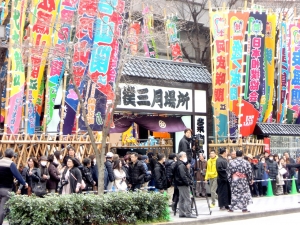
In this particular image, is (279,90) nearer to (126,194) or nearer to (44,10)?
(44,10)

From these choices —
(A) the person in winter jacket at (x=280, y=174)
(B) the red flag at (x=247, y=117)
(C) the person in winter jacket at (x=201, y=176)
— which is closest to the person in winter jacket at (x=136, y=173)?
(C) the person in winter jacket at (x=201, y=176)

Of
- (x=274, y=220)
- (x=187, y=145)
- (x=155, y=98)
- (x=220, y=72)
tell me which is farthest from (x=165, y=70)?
(x=274, y=220)

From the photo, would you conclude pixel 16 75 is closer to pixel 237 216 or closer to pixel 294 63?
pixel 237 216

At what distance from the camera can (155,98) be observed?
22.1 meters

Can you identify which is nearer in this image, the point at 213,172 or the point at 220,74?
the point at 213,172

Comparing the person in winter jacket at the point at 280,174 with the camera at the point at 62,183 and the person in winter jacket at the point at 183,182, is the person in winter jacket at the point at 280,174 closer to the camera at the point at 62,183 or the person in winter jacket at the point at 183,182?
the person in winter jacket at the point at 183,182

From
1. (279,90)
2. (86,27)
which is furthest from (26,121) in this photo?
(279,90)

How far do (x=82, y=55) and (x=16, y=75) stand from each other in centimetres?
258

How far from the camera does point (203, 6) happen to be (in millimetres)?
32938

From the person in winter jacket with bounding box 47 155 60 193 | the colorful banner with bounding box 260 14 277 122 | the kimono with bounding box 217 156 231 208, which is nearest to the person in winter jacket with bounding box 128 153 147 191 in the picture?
the kimono with bounding box 217 156 231 208

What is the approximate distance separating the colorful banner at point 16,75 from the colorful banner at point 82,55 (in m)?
1.83

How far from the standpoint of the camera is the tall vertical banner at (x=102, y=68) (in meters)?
19.4

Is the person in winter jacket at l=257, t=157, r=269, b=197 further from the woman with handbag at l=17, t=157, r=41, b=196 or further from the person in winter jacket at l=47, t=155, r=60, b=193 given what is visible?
the woman with handbag at l=17, t=157, r=41, b=196

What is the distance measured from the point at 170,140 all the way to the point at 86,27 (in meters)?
8.12
